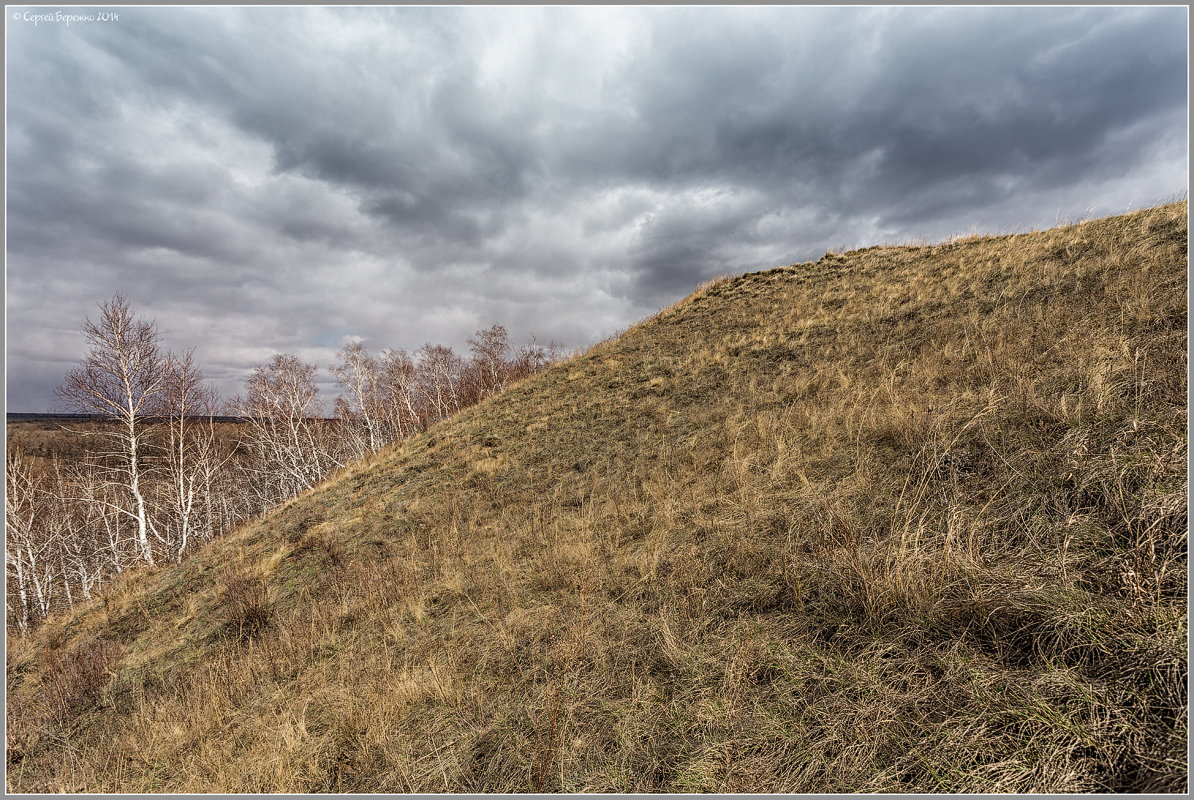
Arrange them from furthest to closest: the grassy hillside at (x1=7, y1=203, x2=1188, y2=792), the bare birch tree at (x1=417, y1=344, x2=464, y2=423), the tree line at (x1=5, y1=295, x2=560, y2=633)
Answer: the bare birch tree at (x1=417, y1=344, x2=464, y2=423), the tree line at (x1=5, y1=295, x2=560, y2=633), the grassy hillside at (x1=7, y1=203, x2=1188, y2=792)

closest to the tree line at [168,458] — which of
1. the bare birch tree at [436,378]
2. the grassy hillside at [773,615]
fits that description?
the bare birch tree at [436,378]

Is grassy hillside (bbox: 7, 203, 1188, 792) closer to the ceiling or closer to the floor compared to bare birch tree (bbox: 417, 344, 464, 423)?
closer to the floor

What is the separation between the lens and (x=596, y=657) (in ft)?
10.5

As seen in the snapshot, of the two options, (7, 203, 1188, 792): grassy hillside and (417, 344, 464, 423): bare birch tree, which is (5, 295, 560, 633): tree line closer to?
(417, 344, 464, 423): bare birch tree

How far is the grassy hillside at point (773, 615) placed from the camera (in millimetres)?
2012

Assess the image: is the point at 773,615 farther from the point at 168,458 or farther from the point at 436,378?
the point at 436,378

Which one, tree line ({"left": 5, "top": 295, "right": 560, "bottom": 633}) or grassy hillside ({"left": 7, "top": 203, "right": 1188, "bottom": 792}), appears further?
tree line ({"left": 5, "top": 295, "right": 560, "bottom": 633})

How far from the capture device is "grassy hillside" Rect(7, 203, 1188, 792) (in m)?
2.01

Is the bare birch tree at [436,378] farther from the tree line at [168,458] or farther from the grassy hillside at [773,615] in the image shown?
the grassy hillside at [773,615]

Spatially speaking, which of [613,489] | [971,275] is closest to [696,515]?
[613,489]

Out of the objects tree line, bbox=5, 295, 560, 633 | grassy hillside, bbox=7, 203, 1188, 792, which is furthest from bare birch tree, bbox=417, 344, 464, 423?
grassy hillside, bbox=7, 203, 1188, 792

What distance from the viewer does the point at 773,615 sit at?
3.07m

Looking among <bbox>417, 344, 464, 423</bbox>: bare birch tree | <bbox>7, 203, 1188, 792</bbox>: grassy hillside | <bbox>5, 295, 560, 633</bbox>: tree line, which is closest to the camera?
<bbox>7, 203, 1188, 792</bbox>: grassy hillside

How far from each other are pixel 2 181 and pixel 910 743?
859 cm
